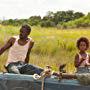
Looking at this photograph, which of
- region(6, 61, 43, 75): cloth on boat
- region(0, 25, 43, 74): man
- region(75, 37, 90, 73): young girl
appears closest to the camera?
region(6, 61, 43, 75): cloth on boat

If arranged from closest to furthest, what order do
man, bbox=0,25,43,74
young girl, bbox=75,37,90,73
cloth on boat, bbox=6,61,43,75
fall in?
1. cloth on boat, bbox=6,61,43,75
2. young girl, bbox=75,37,90,73
3. man, bbox=0,25,43,74

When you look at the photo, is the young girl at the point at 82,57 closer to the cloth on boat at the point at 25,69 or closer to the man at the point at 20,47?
the cloth on boat at the point at 25,69

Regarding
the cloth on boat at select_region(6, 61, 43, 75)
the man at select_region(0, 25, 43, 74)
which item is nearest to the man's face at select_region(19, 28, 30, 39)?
the man at select_region(0, 25, 43, 74)

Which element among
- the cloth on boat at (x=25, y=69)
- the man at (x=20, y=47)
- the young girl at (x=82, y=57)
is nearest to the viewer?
the cloth on boat at (x=25, y=69)

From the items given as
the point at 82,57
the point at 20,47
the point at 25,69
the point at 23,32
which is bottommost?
the point at 25,69

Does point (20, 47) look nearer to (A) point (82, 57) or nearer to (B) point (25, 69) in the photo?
(B) point (25, 69)

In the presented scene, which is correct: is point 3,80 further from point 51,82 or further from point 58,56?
point 58,56

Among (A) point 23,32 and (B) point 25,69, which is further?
(A) point 23,32

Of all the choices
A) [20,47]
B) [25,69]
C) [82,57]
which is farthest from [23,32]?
[82,57]

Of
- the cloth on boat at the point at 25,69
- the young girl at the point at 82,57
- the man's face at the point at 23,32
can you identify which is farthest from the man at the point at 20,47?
the young girl at the point at 82,57

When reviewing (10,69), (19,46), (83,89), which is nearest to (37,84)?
(83,89)

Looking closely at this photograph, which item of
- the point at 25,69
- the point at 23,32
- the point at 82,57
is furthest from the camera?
the point at 23,32

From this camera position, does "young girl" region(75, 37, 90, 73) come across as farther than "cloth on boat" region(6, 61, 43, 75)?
Yes

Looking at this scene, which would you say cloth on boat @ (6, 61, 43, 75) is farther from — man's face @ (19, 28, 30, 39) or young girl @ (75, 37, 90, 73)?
man's face @ (19, 28, 30, 39)
